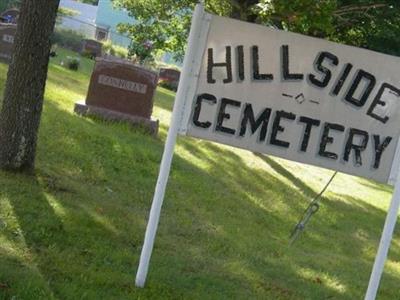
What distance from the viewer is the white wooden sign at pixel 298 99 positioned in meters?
4.71

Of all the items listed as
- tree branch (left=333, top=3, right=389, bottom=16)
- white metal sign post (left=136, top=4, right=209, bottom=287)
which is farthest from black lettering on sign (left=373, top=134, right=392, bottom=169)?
tree branch (left=333, top=3, right=389, bottom=16)

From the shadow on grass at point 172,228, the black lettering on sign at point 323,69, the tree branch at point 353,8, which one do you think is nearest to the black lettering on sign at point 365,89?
the black lettering on sign at point 323,69

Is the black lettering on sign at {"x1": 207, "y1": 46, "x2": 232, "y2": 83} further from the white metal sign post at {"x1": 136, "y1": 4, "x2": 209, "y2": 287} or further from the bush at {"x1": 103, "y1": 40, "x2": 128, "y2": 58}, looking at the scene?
the bush at {"x1": 103, "y1": 40, "x2": 128, "y2": 58}

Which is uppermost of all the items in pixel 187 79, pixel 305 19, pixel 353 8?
pixel 353 8

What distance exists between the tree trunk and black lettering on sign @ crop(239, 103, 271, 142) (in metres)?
2.64

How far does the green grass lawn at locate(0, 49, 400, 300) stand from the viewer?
500 cm

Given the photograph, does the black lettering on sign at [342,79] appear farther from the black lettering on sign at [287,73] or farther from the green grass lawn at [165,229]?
the green grass lawn at [165,229]

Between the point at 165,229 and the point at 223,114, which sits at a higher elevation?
the point at 223,114

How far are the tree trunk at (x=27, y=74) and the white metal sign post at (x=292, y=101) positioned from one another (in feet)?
7.68

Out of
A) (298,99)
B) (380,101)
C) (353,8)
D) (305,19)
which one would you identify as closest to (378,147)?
(380,101)

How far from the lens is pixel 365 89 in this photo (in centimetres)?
475

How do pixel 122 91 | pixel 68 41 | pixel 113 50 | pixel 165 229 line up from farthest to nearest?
pixel 113 50, pixel 68 41, pixel 122 91, pixel 165 229

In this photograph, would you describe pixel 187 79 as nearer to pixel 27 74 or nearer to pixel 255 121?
pixel 255 121

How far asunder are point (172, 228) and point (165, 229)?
12 cm
